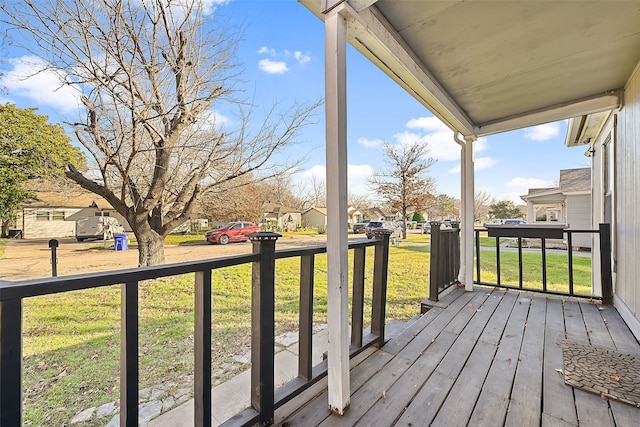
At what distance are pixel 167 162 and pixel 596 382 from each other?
7.14 meters

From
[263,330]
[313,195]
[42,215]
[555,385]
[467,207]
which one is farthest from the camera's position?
[313,195]

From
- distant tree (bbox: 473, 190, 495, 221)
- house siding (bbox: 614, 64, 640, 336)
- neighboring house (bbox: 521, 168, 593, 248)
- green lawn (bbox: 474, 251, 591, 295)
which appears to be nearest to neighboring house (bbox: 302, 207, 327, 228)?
distant tree (bbox: 473, 190, 495, 221)

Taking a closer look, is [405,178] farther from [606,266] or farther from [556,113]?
[606,266]

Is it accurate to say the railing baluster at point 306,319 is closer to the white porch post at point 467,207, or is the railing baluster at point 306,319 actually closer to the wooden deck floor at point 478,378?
the wooden deck floor at point 478,378

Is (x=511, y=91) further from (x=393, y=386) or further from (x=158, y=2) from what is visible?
(x=158, y=2)

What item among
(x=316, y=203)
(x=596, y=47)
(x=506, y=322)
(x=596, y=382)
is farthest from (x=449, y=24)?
(x=316, y=203)

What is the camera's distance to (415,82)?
2225mm

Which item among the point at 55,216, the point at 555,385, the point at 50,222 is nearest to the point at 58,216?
the point at 55,216

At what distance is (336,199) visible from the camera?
144 centimetres

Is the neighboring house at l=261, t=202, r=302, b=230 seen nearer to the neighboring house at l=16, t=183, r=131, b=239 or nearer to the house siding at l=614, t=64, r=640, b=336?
the neighboring house at l=16, t=183, r=131, b=239

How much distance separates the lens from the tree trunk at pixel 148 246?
6910mm

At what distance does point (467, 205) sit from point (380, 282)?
2.38 meters

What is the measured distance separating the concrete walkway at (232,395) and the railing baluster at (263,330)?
587 mm

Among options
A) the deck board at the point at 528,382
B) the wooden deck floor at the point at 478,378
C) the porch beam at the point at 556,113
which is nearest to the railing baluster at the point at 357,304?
the wooden deck floor at the point at 478,378
